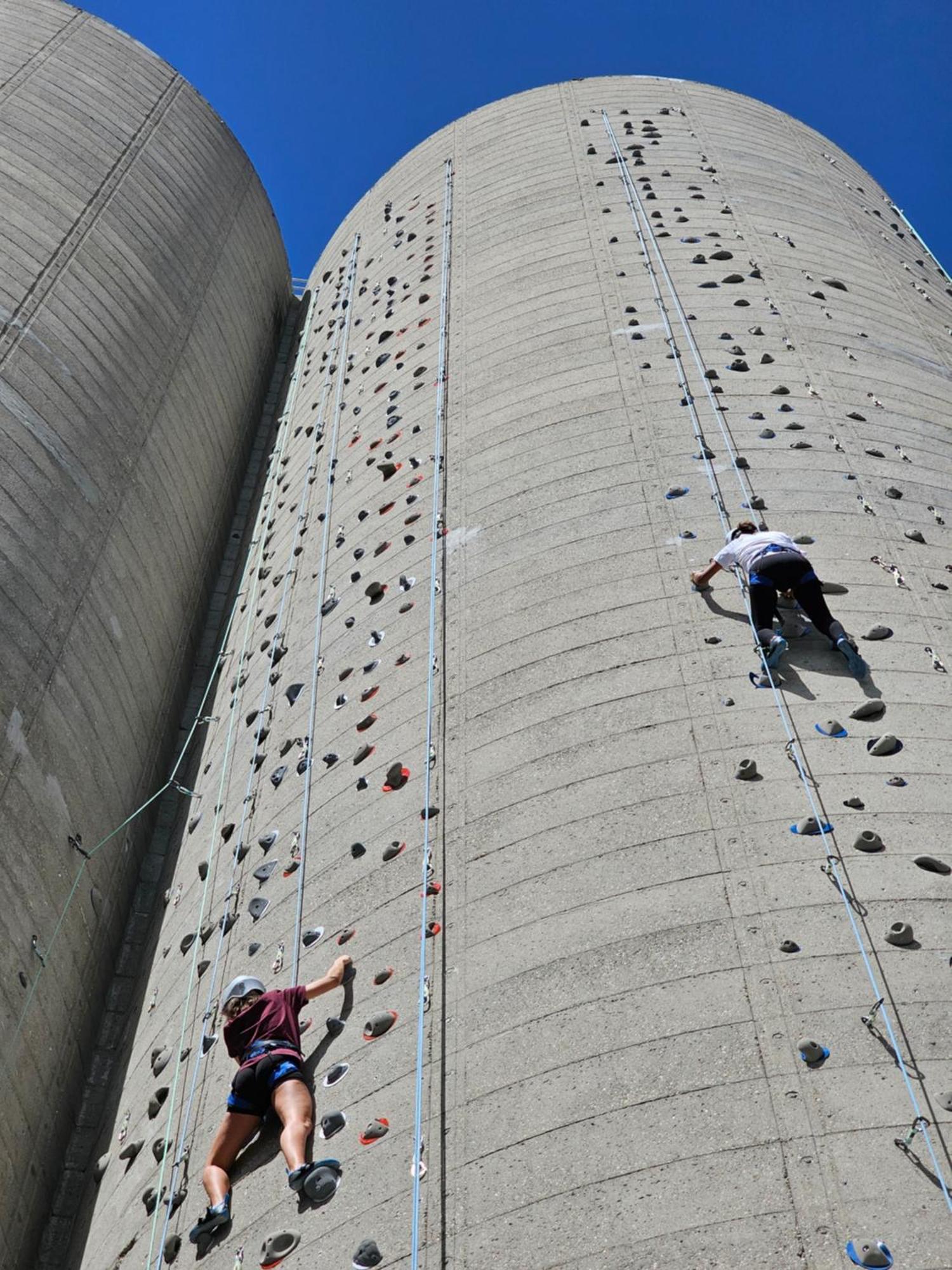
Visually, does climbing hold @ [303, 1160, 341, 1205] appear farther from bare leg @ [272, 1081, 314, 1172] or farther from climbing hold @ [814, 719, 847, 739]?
climbing hold @ [814, 719, 847, 739]

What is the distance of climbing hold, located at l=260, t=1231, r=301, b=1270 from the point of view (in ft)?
18.1

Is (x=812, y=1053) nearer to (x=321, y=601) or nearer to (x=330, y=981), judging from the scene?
(x=330, y=981)

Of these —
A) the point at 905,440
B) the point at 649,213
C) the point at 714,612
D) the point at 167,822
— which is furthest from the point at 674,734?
the point at 649,213

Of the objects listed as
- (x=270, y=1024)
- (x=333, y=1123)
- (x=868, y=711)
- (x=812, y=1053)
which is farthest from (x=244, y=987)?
(x=868, y=711)

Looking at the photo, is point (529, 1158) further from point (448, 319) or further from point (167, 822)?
point (448, 319)

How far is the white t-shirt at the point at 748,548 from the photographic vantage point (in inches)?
291

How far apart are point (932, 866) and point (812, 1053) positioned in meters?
1.27

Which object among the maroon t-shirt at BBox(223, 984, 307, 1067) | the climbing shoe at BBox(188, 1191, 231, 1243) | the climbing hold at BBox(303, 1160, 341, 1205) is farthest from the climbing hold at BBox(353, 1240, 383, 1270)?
the maroon t-shirt at BBox(223, 984, 307, 1067)

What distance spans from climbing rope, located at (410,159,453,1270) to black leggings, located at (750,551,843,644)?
1927mm

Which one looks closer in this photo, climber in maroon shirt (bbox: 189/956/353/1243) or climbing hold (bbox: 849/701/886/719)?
climber in maroon shirt (bbox: 189/956/353/1243)

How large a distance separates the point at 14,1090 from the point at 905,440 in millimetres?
7183

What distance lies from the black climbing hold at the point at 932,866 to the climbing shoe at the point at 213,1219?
3366mm

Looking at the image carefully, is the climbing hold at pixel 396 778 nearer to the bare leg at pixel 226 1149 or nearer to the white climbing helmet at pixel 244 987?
the white climbing helmet at pixel 244 987

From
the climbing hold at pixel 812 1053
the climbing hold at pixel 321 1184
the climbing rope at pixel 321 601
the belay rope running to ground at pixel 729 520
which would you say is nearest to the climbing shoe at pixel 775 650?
the belay rope running to ground at pixel 729 520
